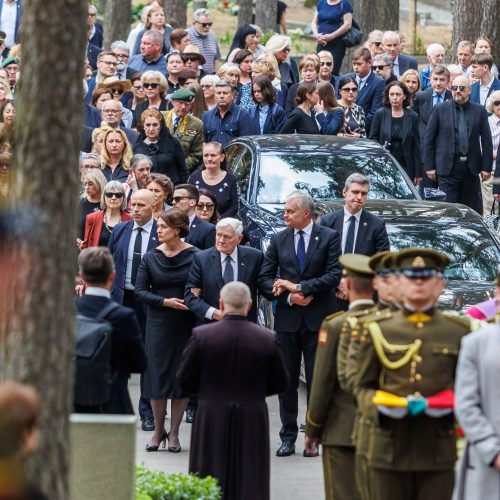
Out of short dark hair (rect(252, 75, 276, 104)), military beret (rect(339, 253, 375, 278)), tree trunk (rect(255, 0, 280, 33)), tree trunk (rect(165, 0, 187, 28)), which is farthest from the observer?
tree trunk (rect(255, 0, 280, 33))

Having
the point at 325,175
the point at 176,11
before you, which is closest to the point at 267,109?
the point at 325,175

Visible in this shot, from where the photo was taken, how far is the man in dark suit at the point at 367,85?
841 inches

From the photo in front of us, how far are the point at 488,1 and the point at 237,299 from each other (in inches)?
661

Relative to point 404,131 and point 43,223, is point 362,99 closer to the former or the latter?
A: point 404,131

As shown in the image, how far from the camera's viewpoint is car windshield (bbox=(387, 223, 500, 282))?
46.8 ft

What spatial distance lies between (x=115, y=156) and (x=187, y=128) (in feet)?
6.25

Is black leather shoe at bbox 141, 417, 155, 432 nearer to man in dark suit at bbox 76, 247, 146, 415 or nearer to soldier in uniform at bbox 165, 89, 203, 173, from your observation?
man in dark suit at bbox 76, 247, 146, 415

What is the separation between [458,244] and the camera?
14.5 m

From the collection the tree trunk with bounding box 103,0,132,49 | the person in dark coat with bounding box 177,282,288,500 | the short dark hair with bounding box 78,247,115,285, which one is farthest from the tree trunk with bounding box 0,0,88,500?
the tree trunk with bounding box 103,0,132,49

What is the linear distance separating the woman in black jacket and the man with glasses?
7.42 m

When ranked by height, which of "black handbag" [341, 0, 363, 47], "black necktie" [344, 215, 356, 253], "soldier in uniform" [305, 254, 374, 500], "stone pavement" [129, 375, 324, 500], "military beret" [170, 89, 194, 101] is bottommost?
"stone pavement" [129, 375, 324, 500]

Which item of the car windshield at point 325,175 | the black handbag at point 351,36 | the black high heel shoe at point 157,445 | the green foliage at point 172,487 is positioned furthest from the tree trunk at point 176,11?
the green foliage at point 172,487

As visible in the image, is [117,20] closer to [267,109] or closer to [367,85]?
[367,85]

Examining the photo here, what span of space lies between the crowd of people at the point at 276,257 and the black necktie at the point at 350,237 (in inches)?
0.6
